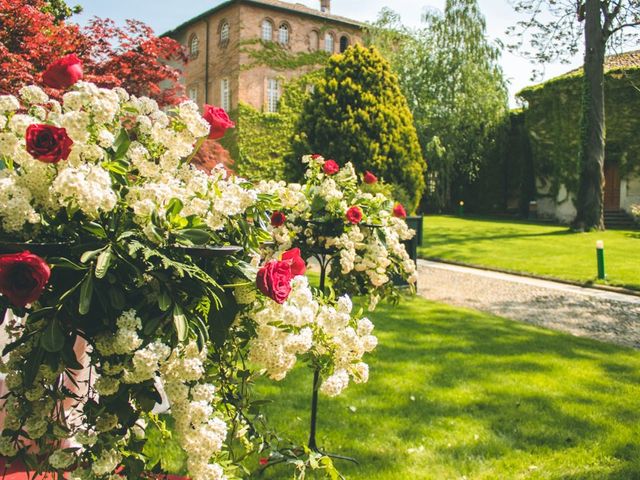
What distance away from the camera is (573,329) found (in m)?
7.38

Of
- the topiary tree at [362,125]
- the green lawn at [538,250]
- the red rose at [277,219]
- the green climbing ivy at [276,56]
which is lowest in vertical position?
the green lawn at [538,250]

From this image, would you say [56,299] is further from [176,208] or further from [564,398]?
[564,398]

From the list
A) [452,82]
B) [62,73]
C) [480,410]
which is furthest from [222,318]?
[452,82]

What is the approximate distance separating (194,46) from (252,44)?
14.4 ft

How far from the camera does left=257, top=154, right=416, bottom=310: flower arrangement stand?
3738 mm

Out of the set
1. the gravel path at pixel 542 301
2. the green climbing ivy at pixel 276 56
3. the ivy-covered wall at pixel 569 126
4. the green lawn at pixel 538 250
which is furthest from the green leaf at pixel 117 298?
the green climbing ivy at pixel 276 56

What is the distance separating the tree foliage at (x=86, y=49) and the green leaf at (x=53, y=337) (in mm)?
6002

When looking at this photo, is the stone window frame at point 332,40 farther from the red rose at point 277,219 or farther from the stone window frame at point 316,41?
the red rose at point 277,219

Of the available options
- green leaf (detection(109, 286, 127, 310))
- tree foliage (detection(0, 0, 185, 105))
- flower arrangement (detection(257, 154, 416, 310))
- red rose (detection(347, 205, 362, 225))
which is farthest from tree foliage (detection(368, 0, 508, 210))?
green leaf (detection(109, 286, 127, 310))

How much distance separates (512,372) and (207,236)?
4.60 m

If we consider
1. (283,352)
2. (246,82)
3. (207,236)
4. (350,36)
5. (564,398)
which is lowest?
(564,398)

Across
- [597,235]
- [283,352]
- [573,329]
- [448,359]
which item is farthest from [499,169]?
[283,352]

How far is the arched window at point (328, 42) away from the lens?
89.2ft

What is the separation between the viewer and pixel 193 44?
27.5 m
